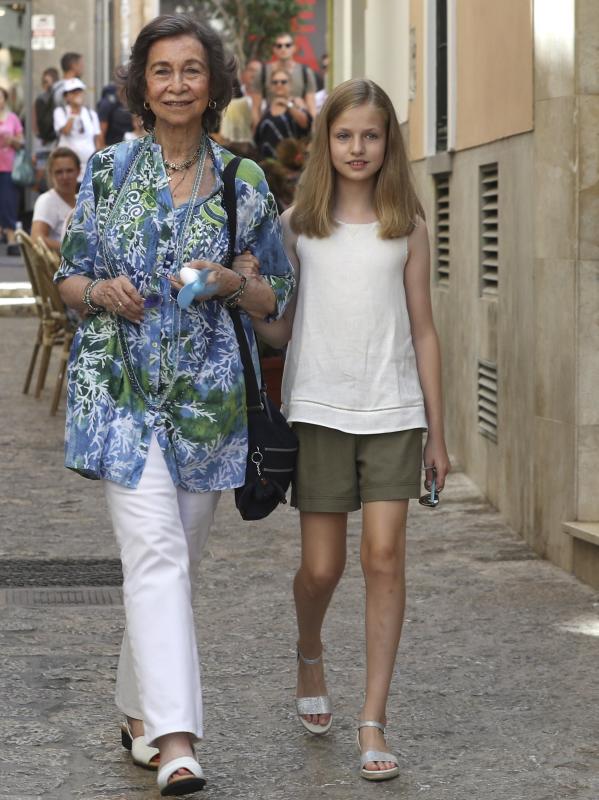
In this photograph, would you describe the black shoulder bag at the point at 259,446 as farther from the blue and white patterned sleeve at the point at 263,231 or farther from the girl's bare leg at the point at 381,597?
the girl's bare leg at the point at 381,597

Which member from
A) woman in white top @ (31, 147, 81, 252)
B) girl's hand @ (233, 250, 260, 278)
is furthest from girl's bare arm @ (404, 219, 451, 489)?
woman in white top @ (31, 147, 81, 252)

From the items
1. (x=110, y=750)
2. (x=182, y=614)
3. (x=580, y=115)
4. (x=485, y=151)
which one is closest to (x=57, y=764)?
(x=110, y=750)

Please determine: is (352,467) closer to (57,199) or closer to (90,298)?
(90,298)

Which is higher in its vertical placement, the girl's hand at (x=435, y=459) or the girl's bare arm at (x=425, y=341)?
the girl's bare arm at (x=425, y=341)

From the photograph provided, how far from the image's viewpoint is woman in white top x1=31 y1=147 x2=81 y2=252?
13.5 m

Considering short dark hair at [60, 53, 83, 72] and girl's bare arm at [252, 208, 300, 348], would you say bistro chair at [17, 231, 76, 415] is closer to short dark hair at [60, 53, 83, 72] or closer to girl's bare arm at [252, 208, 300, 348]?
girl's bare arm at [252, 208, 300, 348]

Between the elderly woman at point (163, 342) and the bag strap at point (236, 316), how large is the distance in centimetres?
2

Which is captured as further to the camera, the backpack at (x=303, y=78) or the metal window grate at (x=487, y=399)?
the backpack at (x=303, y=78)

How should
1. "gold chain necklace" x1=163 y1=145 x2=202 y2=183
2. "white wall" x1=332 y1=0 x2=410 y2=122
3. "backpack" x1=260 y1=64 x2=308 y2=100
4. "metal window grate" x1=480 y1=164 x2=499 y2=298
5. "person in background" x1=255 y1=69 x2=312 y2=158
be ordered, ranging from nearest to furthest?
"gold chain necklace" x1=163 y1=145 x2=202 y2=183 < "metal window grate" x1=480 y1=164 x2=499 y2=298 < "white wall" x1=332 y1=0 x2=410 y2=122 < "person in background" x1=255 y1=69 x2=312 y2=158 < "backpack" x1=260 y1=64 x2=308 y2=100

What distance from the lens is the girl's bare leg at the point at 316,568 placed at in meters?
5.07

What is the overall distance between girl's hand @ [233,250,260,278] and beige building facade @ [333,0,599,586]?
283 cm

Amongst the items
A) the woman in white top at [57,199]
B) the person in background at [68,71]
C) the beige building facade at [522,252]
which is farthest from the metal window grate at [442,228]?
the person in background at [68,71]

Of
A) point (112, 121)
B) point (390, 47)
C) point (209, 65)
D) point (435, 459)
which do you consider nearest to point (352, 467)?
point (435, 459)

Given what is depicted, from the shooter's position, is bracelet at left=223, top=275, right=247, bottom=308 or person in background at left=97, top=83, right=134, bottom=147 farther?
person in background at left=97, top=83, right=134, bottom=147
